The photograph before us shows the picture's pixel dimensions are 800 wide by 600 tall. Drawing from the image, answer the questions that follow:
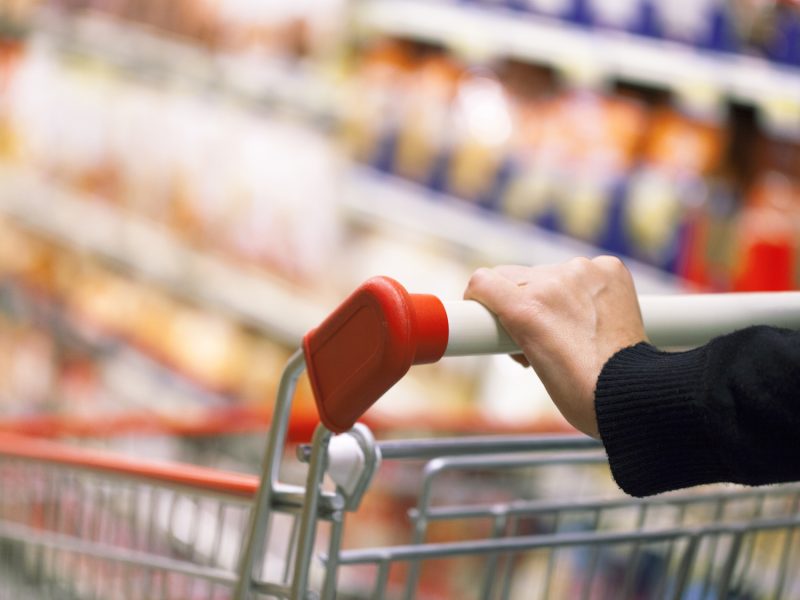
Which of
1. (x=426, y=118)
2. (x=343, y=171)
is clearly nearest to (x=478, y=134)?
(x=426, y=118)

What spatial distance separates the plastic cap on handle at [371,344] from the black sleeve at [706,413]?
13cm

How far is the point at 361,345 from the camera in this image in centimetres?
79

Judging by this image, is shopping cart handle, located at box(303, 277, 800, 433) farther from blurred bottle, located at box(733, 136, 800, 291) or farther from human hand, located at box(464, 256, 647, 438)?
blurred bottle, located at box(733, 136, 800, 291)

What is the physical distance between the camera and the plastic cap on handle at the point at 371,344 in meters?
0.77

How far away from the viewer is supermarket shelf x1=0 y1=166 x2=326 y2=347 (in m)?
3.34

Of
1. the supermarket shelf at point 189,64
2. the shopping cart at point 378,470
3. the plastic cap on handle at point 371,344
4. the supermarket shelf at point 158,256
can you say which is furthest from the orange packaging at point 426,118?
the plastic cap on handle at point 371,344

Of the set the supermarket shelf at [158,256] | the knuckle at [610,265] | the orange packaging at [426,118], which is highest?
the orange packaging at [426,118]

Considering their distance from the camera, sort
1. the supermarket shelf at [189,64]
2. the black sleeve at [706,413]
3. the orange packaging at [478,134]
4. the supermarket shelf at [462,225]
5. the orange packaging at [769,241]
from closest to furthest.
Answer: the black sleeve at [706,413], the orange packaging at [769,241], the supermarket shelf at [462,225], the orange packaging at [478,134], the supermarket shelf at [189,64]

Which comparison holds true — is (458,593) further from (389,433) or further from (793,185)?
(793,185)

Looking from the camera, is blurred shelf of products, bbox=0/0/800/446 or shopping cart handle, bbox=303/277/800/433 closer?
shopping cart handle, bbox=303/277/800/433

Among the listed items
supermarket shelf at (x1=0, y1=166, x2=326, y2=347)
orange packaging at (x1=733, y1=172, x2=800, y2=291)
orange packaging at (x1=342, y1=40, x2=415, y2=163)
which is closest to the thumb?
orange packaging at (x1=733, y1=172, x2=800, y2=291)

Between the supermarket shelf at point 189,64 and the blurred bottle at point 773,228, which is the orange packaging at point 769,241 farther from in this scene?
the supermarket shelf at point 189,64

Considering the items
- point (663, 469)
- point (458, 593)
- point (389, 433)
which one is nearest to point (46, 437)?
point (389, 433)

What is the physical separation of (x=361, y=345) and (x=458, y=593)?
1.73 metres
